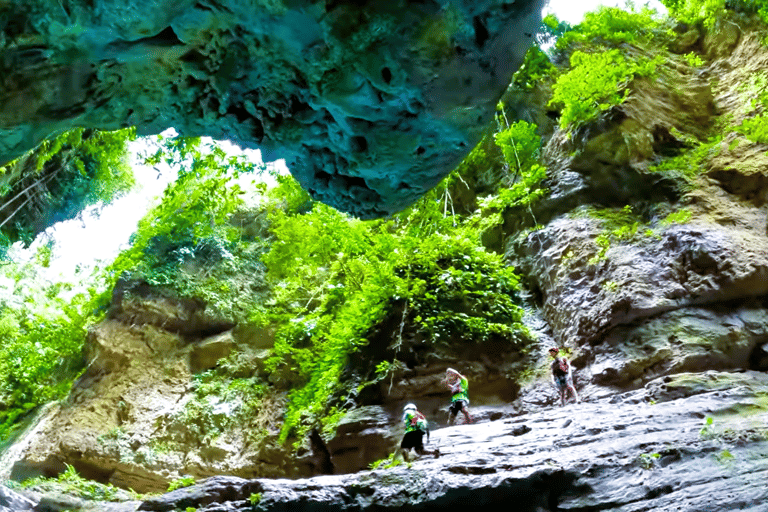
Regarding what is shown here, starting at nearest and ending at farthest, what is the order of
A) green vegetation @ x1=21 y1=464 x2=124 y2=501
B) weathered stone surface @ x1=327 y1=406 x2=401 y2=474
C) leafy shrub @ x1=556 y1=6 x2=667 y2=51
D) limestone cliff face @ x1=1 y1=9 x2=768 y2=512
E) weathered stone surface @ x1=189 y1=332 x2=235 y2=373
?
limestone cliff face @ x1=1 y1=9 x2=768 y2=512 < weathered stone surface @ x1=327 y1=406 x2=401 y2=474 < green vegetation @ x1=21 y1=464 x2=124 y2=501 < leafy shrub @ x1=556 y1=6 x2=667 y2=51 < weathered stone surface @ x1=189 y1=332 x2=235 y2=373

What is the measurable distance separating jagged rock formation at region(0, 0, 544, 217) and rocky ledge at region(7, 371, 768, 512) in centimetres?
327

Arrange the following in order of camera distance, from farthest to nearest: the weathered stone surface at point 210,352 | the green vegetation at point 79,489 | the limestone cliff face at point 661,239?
the weathered stone surface at point 210,352 → the green vegetation at point 79,489 → the limestone cliff face at point 661,239

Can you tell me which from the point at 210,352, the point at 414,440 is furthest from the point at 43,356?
the point at 414,440

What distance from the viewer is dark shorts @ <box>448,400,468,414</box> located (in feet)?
28.6

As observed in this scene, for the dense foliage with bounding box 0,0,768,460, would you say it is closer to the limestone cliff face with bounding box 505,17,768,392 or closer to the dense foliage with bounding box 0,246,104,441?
the dense foliage with bounding box 0,246,104,441

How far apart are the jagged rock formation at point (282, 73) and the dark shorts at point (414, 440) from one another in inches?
138

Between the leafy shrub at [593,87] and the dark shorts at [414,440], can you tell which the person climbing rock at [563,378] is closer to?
the dark shorts at [414,440]

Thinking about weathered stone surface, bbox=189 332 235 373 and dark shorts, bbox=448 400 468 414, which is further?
weathered stone surface, bbox=189 332 235 373

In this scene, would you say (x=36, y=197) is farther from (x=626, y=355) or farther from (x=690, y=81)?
(x=690, y=81)

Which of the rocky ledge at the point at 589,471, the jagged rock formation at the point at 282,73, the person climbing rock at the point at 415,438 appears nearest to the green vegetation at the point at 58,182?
the jagged rock formation at the point at 282,73

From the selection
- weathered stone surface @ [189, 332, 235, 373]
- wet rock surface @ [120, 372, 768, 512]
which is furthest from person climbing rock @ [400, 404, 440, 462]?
weathered stone surface @ [189, 332, 235, 373]

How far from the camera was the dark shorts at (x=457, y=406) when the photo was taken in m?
8.73

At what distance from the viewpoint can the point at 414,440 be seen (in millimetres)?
7355

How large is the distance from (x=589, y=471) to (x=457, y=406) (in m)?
2.97
